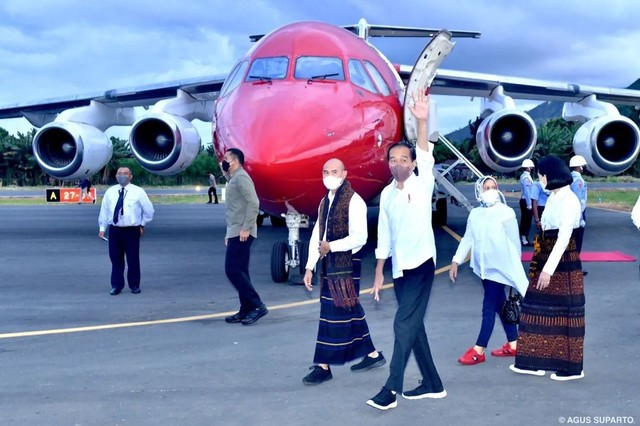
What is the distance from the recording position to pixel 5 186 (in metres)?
57.9

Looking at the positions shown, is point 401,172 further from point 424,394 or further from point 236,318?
point 236,318

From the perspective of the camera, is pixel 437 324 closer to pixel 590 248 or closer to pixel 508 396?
pixel 508 396

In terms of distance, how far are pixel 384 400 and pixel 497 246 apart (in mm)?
1931

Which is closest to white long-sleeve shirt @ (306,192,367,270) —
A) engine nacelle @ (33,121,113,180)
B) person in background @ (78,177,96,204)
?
engine nacelle @ (33,121,113,180)

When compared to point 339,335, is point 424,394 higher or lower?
lower

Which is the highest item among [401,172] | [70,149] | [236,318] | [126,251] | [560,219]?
[70,149]

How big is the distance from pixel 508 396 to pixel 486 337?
915 mm

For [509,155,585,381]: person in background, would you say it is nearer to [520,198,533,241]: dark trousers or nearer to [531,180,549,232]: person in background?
[531,180,549,232]: person in background

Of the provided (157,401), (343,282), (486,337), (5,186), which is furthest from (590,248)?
(5,186)

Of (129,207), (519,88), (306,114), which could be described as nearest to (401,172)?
(306,114)

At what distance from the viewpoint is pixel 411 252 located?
4906mm

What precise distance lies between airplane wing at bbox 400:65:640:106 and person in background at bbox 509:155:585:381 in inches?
396

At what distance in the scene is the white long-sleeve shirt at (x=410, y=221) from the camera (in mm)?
4910

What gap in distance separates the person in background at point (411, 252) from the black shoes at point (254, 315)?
2.60m
